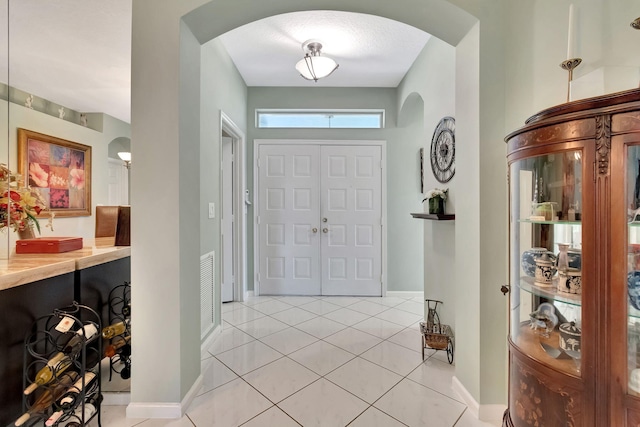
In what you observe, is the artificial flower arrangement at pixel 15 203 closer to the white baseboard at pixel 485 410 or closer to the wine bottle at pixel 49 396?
the wine bottle at pixel 49 396

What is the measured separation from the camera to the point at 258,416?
1.56 metres

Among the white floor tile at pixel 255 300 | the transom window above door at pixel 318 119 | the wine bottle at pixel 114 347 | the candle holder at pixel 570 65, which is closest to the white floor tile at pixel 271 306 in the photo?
the white floor tile at pixel 255 300

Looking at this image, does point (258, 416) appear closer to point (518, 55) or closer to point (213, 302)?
point (213, 302)

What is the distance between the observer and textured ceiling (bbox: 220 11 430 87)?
2.38 m

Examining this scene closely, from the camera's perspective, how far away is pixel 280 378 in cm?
192

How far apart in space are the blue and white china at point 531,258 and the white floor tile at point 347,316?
6.44ft

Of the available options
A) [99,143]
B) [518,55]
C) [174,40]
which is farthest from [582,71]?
[99,143]

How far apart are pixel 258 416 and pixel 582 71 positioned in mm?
2402

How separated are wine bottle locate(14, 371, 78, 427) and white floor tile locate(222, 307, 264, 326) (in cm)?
161

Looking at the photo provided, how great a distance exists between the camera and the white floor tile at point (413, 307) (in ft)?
10.6

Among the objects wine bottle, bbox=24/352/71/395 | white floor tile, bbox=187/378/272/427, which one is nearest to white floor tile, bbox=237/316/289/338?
white floor tile, bbox=187/378/272/427

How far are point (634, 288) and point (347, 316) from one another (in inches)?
98.7

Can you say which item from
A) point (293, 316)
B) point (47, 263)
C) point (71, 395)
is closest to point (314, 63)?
point (47, 263)

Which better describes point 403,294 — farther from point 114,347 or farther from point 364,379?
point 114,347
